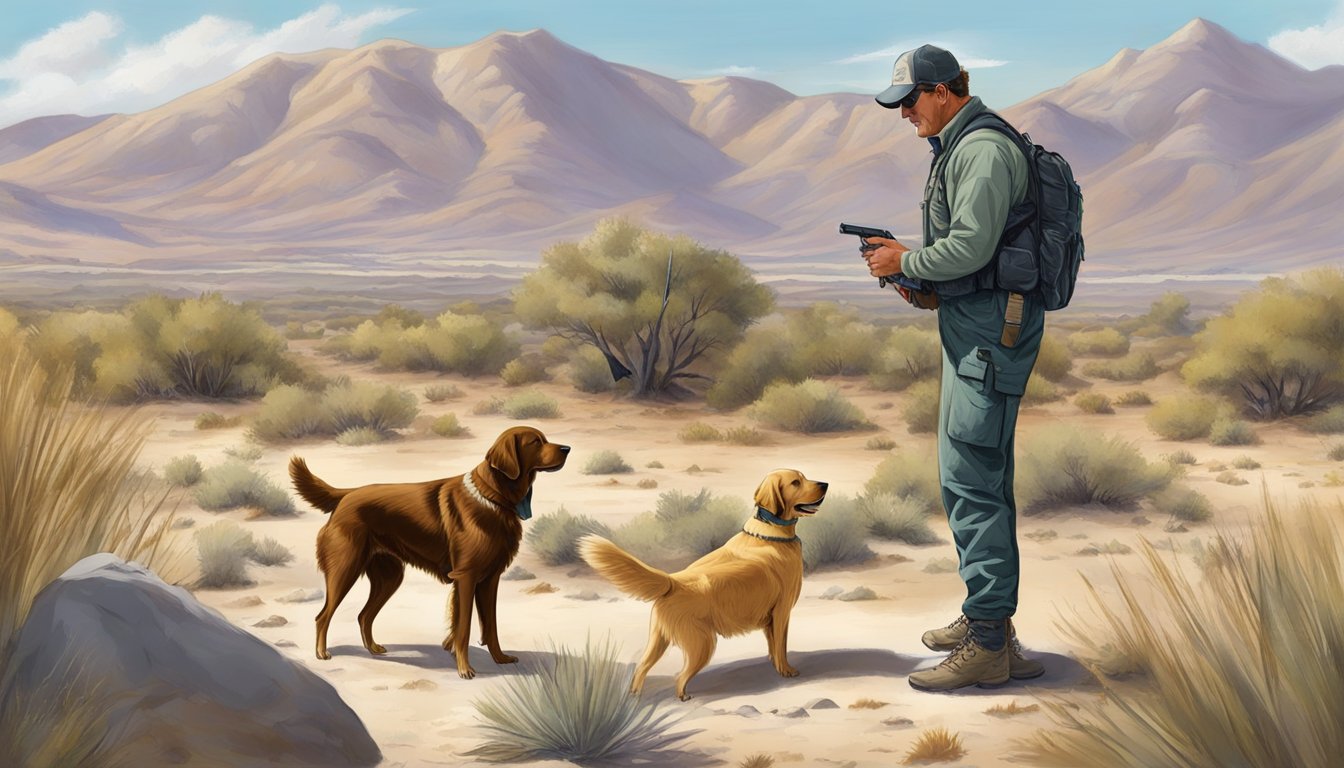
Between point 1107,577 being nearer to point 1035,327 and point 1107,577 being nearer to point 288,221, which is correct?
point 1035,327

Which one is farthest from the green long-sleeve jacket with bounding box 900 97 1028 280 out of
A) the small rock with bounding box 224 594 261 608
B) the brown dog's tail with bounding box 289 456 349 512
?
the small rock with bounding box 224 594 261 608

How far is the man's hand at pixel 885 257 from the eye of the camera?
583 centimetres

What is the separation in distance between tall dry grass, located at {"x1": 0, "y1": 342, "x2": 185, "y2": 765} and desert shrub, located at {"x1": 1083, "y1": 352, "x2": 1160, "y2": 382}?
2301 cm

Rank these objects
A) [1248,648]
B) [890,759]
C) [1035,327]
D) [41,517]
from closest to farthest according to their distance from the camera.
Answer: [1248,648], [41,517], [890,759], [1035,327]

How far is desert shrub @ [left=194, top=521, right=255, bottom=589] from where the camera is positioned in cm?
877

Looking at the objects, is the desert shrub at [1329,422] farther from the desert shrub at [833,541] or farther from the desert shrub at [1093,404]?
the desert shrub at [833,541]

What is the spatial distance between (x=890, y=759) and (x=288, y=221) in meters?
77.3

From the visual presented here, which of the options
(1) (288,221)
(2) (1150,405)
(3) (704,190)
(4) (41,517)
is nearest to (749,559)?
(4) (41,517)

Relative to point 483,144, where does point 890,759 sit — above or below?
below

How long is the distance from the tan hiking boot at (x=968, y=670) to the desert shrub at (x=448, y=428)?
1198cm

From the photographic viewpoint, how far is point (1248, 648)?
13.3 feet

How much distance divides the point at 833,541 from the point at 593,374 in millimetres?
13618

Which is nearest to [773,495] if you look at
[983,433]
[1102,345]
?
[983,433]

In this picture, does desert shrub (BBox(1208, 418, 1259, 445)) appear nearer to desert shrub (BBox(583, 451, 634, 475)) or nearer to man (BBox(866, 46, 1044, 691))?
desert shrub (BBox(583, 451, 634, 475))
